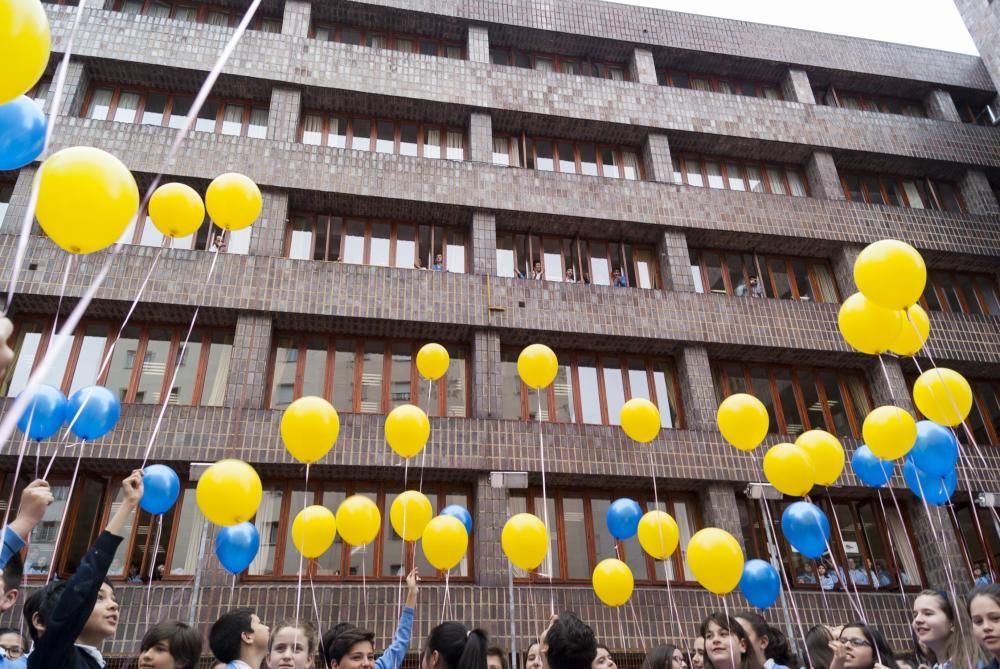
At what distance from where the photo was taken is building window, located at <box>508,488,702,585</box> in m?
12.2

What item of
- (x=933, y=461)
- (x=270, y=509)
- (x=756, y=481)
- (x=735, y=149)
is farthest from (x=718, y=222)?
(x=270, y=509)

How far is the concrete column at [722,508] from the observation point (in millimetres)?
12547

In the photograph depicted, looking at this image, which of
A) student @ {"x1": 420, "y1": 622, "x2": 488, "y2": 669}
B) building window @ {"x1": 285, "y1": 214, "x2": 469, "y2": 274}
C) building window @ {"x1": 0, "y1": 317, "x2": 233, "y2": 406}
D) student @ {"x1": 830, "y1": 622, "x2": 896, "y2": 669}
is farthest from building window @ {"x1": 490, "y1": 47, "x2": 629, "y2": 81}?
student @ {"x1": 420, "y1": 622, "x2": 488, "y2": 669}

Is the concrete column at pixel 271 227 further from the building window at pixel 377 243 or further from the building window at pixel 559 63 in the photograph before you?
the building window at pixel 559 63

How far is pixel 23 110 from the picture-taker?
4.35 metres

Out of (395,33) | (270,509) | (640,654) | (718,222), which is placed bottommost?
(640,654)

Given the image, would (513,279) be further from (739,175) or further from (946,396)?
(946,396)

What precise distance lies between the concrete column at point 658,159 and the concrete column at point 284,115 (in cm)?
818

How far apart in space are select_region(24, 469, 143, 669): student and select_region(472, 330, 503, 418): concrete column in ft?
31.5

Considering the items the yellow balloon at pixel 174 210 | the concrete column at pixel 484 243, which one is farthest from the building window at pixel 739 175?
the yellow balloon at pixel 174 210

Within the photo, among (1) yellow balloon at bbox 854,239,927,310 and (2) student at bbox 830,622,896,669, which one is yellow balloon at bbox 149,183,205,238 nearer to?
(1) yellow balloon at bbox 854,239,927,310

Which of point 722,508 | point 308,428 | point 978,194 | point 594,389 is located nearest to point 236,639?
point 308,428

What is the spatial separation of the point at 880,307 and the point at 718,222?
377 inches

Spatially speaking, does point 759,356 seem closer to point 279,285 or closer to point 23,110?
point 279,285
